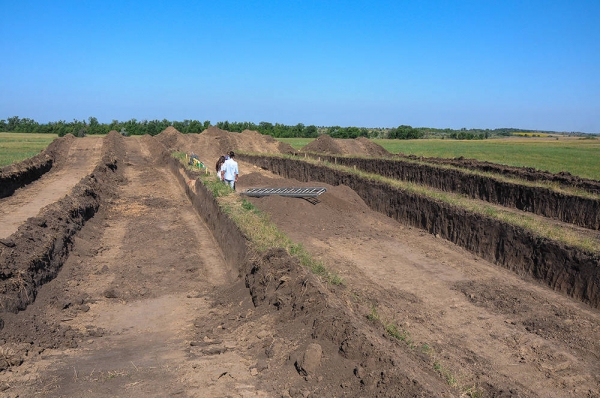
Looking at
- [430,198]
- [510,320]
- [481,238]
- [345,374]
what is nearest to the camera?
[345,374]

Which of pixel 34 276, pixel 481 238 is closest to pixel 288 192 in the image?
pixel 481 238

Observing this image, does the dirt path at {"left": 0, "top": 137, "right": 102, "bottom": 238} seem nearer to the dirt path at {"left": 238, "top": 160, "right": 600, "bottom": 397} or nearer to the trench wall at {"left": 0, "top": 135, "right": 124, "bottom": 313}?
the trench wall at {"left": 0, "top": 135, "right": 124, "bottom": 313}

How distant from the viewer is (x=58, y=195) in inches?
761

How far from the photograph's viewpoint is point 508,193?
1939 centimetres

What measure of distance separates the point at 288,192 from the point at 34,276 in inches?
410

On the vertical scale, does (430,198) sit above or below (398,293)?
above

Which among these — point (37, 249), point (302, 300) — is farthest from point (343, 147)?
point (302, 300)

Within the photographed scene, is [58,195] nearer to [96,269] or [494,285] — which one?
[96,269]

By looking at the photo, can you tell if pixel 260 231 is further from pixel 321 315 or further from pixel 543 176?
pixel 543 176

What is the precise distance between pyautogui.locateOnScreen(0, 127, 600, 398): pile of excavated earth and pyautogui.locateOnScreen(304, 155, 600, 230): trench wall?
0.28 ft

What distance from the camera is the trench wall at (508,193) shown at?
52.6 feet

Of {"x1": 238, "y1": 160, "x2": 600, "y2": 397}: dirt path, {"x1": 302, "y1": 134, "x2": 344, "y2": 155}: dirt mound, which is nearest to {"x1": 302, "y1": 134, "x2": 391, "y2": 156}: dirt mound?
{"x1": 302, "y1": 134, "x2": 344, "y2": 155}: dirt mound

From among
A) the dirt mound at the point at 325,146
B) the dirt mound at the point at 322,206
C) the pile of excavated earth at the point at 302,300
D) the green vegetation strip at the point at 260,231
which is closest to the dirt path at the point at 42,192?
the pile of excavated earth at the point at 302,300

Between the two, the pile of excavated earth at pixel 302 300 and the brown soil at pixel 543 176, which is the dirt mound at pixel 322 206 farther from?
the brown soil at pixel 543 176
